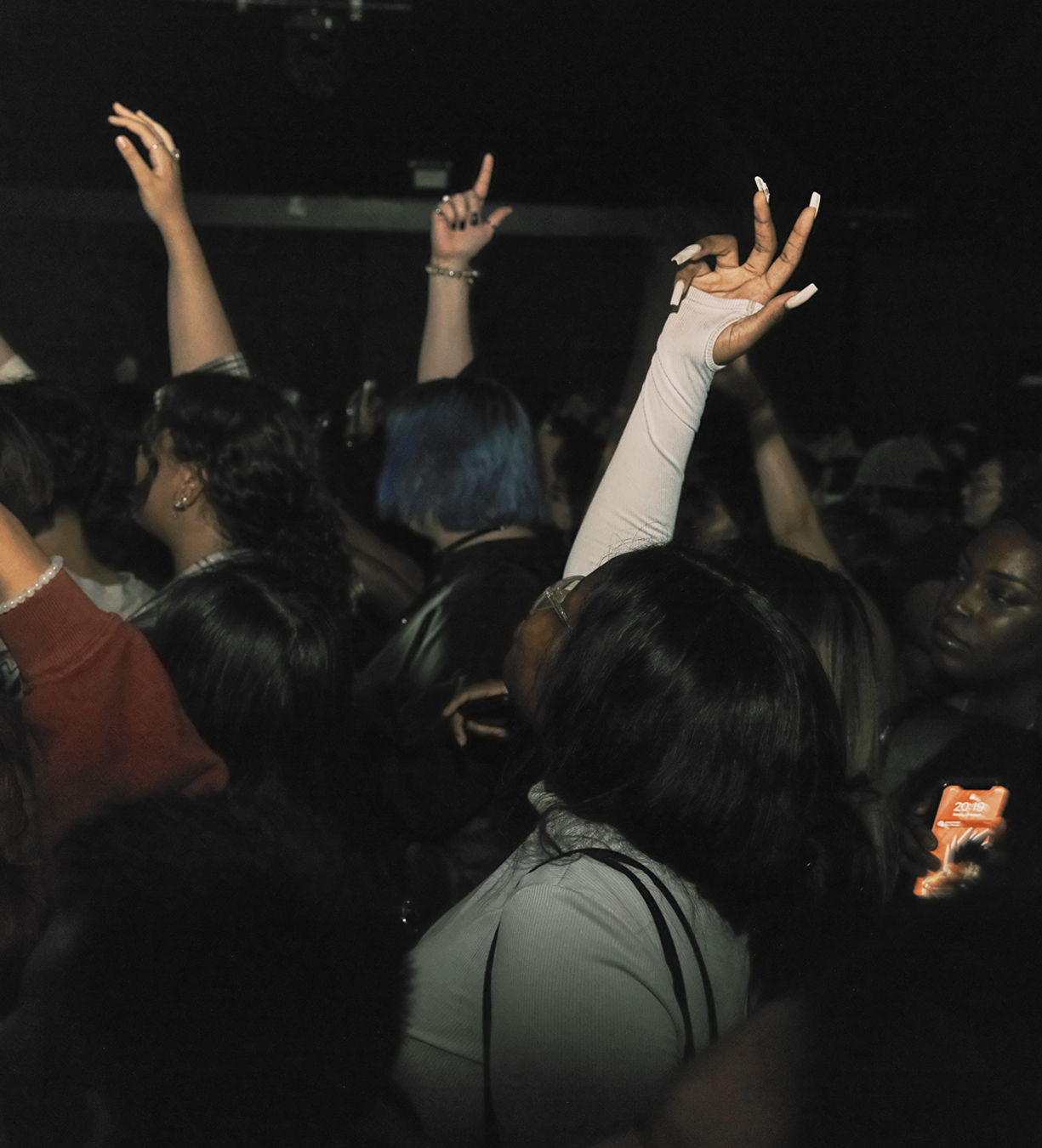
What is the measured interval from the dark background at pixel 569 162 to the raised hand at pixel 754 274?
418 millimetres

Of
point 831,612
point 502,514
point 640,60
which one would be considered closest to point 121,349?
point 640,60

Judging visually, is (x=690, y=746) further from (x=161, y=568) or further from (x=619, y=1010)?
(x=161, y=568)

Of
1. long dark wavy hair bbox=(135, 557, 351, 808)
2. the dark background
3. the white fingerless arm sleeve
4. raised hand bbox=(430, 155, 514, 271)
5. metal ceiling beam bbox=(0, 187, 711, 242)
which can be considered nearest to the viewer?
long dark wavy hair bbox=(135, 557, 351, 808)

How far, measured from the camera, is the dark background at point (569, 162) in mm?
4262

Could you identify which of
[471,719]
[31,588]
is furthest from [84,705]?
[471,719]

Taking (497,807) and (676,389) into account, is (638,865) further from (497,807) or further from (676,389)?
(676,389)

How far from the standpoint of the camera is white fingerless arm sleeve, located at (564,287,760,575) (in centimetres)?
134

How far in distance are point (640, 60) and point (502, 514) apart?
379 cm

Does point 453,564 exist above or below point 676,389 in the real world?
below

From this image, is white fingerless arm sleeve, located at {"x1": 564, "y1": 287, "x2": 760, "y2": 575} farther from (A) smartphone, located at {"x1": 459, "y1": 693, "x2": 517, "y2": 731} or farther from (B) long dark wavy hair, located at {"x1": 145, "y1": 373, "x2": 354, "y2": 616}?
(B) long dark wavy hair, located at {"x1": 145, "y1": 373, "x2": 354, "y2": 616}

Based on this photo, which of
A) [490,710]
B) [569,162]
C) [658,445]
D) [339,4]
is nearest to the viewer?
[658,445]

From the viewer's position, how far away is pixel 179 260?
1804mm

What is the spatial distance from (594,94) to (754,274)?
4.94 meters

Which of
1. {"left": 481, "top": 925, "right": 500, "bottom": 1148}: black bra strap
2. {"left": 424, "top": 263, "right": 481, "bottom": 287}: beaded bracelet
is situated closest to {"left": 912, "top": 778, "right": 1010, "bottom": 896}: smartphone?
{"left": 481, "top": 925, "right": 500, "bottom": 1148}: black bra strap
